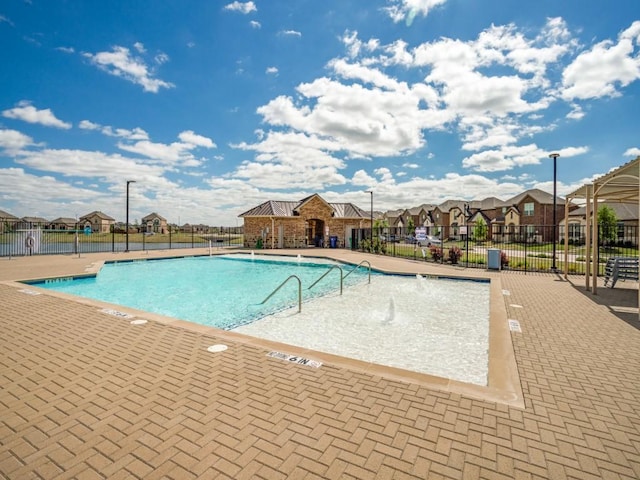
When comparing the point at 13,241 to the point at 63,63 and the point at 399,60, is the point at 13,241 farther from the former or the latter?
the point at 399,60

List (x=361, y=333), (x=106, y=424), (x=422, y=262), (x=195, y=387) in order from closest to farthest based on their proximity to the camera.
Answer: (x=106, y=424) < (x=195, y=387) < (x=361, y=333) < (x=422, y=262)

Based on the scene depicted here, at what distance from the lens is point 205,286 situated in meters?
11.9

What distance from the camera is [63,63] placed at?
11.8m

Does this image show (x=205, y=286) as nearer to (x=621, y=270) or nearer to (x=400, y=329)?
(x=400, y=329)

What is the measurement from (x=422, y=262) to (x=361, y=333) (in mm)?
11824

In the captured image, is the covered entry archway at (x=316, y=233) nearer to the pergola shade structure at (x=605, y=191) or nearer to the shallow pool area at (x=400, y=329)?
the shallow pool area at (x=400, y=329)

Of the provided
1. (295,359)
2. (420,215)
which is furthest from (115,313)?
(420,215)

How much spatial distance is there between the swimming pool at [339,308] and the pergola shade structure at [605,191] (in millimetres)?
3058

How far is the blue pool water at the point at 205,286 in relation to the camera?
27.8ft

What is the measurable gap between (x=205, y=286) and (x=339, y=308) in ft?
20.0

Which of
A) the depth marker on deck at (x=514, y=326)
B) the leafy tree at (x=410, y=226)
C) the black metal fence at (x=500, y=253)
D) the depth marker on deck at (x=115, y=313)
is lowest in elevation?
the depth marker on deck at (x=514, y=326)

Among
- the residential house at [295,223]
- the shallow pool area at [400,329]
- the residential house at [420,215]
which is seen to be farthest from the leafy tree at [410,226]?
the shallow pool area at [400,329]

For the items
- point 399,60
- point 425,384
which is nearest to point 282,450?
point 425,384

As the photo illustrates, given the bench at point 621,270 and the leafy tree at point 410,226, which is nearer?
the bench at point 621,270
